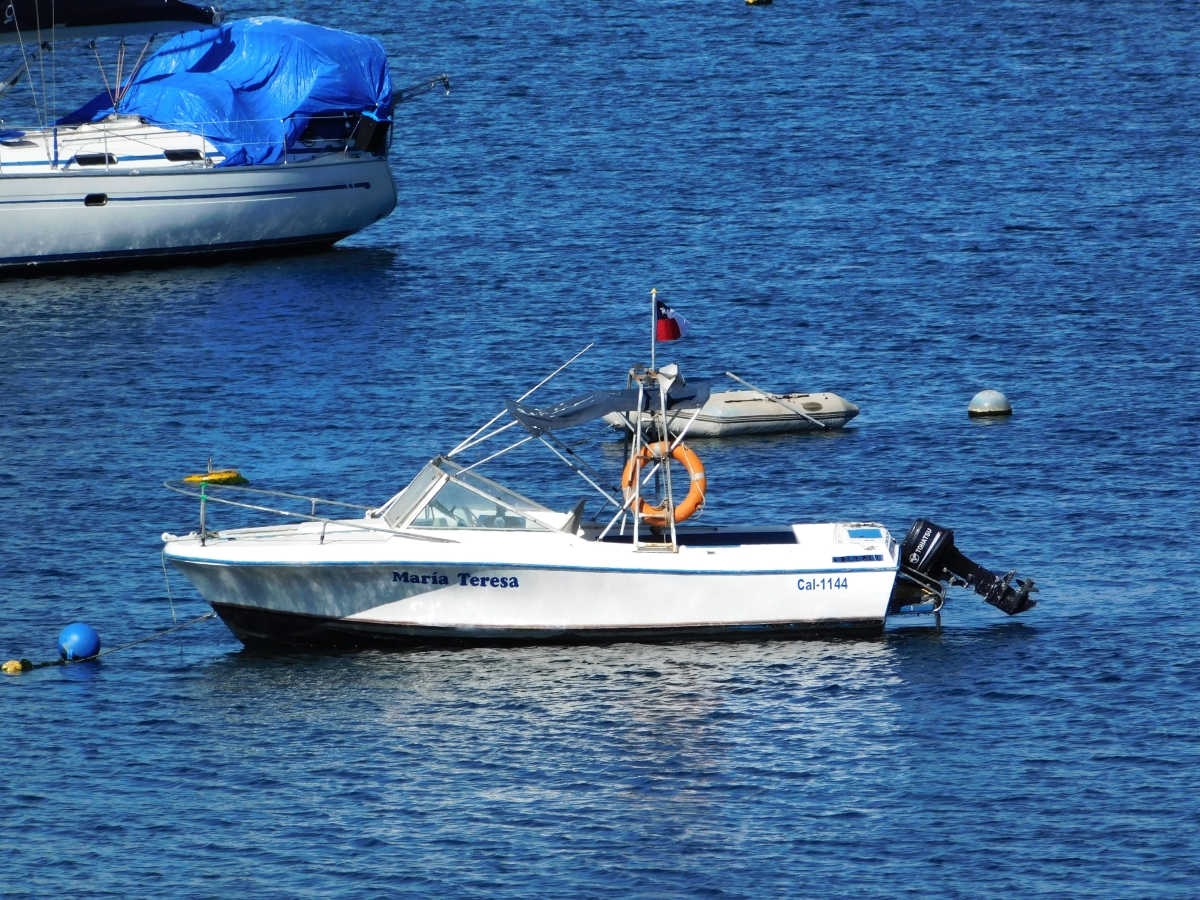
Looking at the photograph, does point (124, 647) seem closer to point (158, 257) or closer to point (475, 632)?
point (475, 632)

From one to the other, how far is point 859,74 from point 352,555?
65297 mm

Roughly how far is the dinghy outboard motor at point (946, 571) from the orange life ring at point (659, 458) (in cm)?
342

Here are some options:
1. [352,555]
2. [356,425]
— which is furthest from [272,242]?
[352,555]

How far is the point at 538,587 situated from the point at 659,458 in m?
2.84

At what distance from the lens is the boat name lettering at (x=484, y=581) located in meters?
31.3

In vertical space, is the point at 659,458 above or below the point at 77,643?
above

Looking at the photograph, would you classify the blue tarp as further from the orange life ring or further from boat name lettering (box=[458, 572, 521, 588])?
boat name lettering (box=[458, 572, 521, 588])

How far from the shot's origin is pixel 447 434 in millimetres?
44438

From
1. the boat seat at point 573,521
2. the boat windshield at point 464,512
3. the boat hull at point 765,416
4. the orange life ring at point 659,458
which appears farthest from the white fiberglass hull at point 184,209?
the boat seat at point 573,521

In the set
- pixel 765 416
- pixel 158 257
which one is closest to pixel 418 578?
pixel 765 416

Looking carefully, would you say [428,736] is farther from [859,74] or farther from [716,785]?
[859,74]

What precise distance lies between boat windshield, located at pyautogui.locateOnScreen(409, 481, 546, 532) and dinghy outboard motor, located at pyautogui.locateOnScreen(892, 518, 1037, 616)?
5973 mm

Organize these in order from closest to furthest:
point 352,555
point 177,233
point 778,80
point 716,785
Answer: point 716,785
point 352,555
point 177,233
point 778,80

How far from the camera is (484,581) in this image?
31.3 meters
